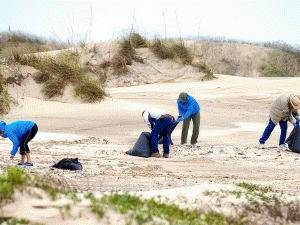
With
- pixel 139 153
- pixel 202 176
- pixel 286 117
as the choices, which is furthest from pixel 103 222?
pixel 286 117

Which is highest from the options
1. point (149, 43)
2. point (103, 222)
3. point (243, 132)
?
point (149, 43)

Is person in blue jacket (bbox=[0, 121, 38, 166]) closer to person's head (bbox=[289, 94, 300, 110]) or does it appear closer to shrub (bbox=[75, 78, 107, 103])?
person's head (bbox=[289, 94, 300, 110])

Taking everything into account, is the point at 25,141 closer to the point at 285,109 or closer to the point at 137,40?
the point at 285,109

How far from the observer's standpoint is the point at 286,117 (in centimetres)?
796

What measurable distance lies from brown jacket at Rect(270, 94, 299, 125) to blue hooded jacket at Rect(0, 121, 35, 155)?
529 cm

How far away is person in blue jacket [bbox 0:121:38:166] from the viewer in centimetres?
551

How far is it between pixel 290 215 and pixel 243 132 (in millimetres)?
7822

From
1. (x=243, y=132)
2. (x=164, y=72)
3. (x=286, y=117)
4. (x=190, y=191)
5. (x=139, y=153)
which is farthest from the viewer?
(x=164, y=72)

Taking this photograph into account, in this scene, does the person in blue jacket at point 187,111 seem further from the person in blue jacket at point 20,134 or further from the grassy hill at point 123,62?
the grassy hill at point 123,62

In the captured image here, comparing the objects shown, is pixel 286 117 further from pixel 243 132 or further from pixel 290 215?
pixel 290 215

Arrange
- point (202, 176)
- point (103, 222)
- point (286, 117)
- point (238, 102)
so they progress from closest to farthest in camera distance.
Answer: point (103, 222) < point (202, 176) < point (286, 117) < point (238, 102)

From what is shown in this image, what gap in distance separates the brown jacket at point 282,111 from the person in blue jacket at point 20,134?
525 cm

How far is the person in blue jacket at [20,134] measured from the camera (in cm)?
551

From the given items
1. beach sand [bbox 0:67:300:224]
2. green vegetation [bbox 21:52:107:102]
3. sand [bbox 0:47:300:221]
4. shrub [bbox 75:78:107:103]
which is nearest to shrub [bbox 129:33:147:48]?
sand [bbox 0:47:300:221]
